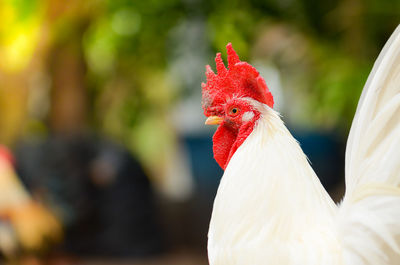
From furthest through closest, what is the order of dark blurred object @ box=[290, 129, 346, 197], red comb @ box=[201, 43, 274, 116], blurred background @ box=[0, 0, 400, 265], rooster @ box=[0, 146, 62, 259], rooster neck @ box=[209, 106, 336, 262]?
dark blurred object @ box=[290, 129, 346, 197] → blurred background @ box=[0, 0, 400, 265] → rooster @ box=[0, 146, 62, 259] → red comb @ box=[201, 43, 274, 116] → rooster neck @ box=[209, 106, 336, 262]

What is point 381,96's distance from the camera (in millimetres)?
1693

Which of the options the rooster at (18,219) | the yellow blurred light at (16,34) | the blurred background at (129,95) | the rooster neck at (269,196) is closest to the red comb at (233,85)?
the rooster neck at (269,196)

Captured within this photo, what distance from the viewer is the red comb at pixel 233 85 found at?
1930mm

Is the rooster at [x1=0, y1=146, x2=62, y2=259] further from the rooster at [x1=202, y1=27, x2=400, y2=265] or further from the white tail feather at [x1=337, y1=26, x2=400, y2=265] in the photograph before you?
the white tail feather at [x1=337, y1=26, x2=400, y2=265]

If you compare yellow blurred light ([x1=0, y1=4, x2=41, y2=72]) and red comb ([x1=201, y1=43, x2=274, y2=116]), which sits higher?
yellow blurred light ([x1=0, y1=4, x2=41, y2=72])

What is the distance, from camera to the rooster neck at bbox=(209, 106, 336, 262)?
5.80ft

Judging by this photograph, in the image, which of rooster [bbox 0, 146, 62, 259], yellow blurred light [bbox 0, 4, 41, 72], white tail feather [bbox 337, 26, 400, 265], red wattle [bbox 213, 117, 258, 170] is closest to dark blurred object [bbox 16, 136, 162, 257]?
rooster [bbox 0, 146, 62, 259]

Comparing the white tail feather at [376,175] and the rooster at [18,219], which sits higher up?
the white tail feather at [376,175]

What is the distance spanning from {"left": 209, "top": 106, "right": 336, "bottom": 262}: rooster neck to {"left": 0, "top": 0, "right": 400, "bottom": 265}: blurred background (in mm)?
2699

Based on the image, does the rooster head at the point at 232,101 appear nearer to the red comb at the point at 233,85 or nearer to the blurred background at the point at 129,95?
the red comb at the point at 233,85

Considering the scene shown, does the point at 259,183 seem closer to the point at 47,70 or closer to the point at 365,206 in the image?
the point at 365,206

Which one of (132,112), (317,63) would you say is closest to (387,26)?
(317,63)

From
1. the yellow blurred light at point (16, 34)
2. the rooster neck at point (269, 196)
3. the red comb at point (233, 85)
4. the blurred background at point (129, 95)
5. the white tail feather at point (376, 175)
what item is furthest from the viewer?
the yellow blurred light at point (16, 34)

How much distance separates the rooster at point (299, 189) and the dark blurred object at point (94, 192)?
14.6 ft
